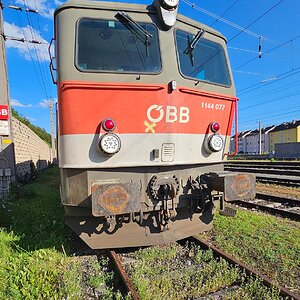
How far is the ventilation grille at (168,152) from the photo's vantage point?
3.77 m

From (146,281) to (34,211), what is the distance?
4.73 meters

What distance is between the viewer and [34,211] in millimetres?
6934

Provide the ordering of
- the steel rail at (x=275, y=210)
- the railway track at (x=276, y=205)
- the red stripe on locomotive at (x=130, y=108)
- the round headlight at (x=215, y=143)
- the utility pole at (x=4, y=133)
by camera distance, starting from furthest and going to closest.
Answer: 1. the utility pole at (x=4, y=133)
2. the railway track at (x=276, y=205)
3. the steel rail at (x=275, y=210)
4. the round headlight at (x=215, y=143)
5. the red stripe on locomotive at (x=130, y=108)

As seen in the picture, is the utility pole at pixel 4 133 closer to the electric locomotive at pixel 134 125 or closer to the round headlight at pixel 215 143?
the electric locomotive at pixel 134 125

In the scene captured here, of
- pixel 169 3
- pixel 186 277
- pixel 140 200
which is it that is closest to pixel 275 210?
pixel 186 277

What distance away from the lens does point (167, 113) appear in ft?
12.3

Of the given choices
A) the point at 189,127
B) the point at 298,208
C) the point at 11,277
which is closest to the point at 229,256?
the point at 189,127

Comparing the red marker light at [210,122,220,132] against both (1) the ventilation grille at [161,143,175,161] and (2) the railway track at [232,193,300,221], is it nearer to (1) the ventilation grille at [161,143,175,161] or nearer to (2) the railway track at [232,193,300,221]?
(1) the ventilation grille at [161,143,175,161]

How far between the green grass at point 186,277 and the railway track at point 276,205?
11.8ft

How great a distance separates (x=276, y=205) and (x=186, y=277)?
548 cm

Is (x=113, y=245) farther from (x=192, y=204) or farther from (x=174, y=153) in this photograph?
(x=174, y=153)

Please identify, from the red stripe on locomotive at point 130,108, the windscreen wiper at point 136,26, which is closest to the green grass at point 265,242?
the red stripe on locomotive at point 130,108

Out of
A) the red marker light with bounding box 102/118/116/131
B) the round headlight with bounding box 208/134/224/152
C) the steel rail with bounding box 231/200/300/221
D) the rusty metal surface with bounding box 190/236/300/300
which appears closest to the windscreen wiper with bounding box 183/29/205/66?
the round headlight with bounding box 208/134/224/152

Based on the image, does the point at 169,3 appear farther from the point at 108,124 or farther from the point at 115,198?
the point at 115,198
